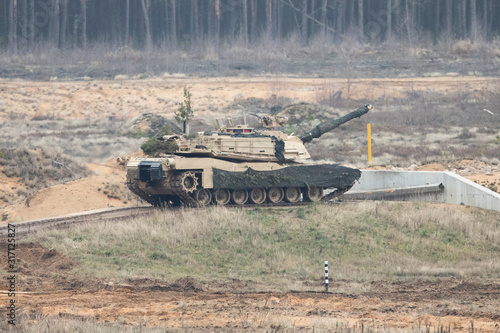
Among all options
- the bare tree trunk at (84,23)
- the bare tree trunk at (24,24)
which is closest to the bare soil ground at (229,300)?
the bare tree trunk at (84,23)

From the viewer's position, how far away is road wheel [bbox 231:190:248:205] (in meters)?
27.1

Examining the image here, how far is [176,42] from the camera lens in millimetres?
76125

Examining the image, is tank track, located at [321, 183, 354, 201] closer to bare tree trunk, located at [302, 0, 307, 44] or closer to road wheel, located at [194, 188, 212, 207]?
road wheel, located at [194, 188, 212, 207]

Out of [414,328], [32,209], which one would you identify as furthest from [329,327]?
[32,209]

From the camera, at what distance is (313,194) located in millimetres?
28688

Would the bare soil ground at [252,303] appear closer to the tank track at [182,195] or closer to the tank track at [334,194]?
the tank track at [182,195]

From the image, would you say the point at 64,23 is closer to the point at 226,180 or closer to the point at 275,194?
the point at 275,194

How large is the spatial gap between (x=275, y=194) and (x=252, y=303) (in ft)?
40.9

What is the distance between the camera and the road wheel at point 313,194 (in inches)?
1121

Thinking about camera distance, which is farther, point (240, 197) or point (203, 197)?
point (240, 197)

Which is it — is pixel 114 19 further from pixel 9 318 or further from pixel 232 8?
pixel 9 318

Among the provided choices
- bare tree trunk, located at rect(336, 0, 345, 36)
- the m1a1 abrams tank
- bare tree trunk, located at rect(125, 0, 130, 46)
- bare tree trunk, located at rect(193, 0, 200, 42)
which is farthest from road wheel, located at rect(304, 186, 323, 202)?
bare tree trunk, located at rect(125, 0, 130, 46)

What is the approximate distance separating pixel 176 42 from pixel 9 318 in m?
64.3

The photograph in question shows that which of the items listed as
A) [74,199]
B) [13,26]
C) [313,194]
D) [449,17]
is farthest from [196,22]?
[313,194]
